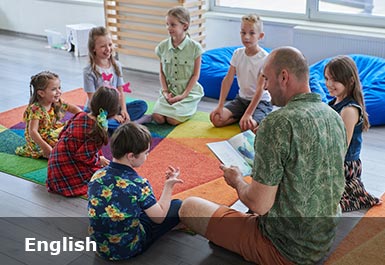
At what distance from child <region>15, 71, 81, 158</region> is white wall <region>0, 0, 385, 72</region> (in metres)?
2.01

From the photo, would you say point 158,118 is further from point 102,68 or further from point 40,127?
point 40,127

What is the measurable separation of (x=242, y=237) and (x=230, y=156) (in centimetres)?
62

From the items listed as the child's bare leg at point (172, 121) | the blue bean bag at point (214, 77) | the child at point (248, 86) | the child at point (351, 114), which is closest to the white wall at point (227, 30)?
the blue bean bag at point (214, 77)

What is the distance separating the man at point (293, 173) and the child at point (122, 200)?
359 millimetres

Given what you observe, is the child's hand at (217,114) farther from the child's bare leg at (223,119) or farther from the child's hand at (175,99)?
the child's hand at (175,99)

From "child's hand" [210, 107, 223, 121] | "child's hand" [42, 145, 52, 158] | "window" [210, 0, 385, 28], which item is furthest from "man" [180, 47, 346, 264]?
"window" [210, 0, 385, 28]

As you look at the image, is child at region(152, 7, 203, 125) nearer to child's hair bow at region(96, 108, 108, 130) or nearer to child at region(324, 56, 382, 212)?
child's hair bow at region(96, 108, 108, 130)

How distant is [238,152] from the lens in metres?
2.70

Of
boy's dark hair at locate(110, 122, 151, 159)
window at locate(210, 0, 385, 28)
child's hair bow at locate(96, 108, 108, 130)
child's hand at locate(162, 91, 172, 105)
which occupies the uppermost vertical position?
window at locate(210, 0, 385, 28)

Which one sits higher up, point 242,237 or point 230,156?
point 230,156

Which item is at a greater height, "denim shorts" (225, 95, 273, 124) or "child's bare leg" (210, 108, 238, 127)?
"denim shorts" (225, 95, 273, 124)

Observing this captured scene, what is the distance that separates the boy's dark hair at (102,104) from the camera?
2.65 metres

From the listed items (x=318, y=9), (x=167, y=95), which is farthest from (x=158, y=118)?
(x=318, y=9)

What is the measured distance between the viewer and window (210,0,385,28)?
4.68 m
